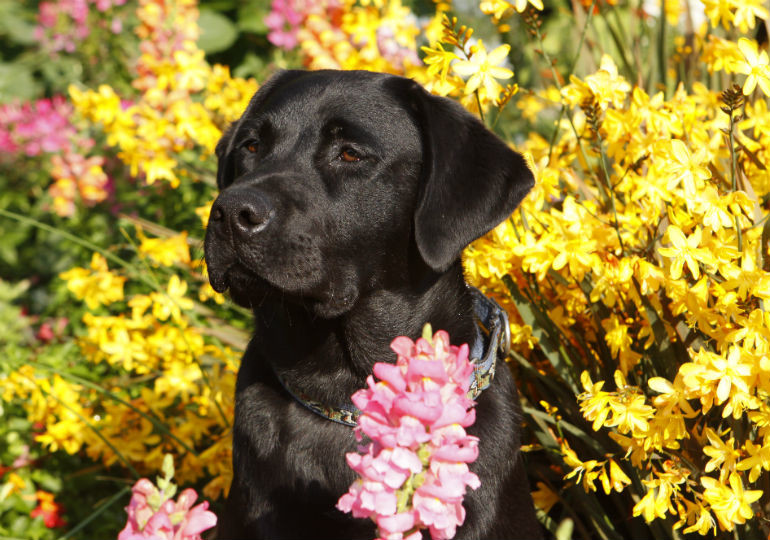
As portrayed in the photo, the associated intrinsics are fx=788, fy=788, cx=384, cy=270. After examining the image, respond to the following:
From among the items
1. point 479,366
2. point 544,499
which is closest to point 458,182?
point 479,366

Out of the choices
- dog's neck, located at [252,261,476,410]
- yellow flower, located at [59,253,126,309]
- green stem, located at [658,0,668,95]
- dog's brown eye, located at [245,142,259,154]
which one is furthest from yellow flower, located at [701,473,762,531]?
green stem, located at [658,0,668,95]

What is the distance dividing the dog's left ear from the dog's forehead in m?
0.09

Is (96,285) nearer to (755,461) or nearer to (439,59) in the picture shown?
(439,59)

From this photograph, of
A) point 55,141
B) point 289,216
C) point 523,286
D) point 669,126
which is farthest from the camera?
point 55,141

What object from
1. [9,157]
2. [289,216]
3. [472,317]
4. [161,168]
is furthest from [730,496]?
[9,157]

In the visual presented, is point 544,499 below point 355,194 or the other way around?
below

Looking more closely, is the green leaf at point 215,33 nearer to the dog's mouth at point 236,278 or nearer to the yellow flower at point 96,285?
the yellow flower at point 96,285

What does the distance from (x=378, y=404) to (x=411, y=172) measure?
1279 mm

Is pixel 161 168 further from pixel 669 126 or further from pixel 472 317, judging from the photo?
pixel 669 126

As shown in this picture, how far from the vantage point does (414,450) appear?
3.15ft

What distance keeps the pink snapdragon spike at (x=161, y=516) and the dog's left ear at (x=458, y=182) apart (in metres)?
1.09

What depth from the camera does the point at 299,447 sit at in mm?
2021

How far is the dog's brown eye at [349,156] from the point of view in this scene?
7.04ft

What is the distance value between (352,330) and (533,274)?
733 millimetres
